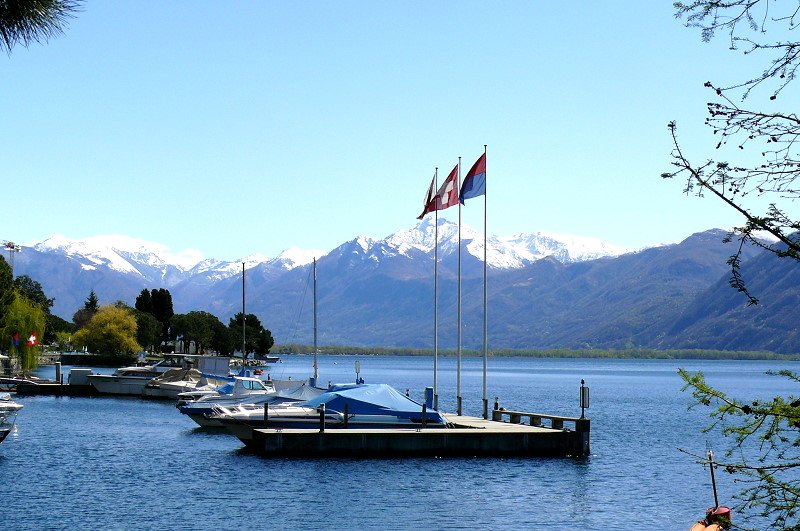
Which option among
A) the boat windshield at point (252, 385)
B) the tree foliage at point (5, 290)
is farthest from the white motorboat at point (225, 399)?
the tree foliage at point (5, 290)

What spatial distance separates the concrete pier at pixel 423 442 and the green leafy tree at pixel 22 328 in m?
61.1

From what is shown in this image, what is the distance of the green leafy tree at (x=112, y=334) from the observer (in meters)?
164

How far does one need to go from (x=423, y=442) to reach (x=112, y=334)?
4939 inches

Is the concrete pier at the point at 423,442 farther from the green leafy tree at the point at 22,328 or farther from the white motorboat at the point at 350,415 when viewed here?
the green leafy tree at the point at 22,328

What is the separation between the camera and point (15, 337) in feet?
331

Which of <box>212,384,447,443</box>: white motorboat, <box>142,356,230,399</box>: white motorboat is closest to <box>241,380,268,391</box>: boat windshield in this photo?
<box>212,384,447,443</box>: white motorboat

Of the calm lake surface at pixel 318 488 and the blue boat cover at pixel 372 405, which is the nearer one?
the calm lake surface at pixel 318 488

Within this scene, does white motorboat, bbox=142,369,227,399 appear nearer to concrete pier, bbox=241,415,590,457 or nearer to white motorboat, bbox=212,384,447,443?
white motorboat, bbox=212,384,447,443

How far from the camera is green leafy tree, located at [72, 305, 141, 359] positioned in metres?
164

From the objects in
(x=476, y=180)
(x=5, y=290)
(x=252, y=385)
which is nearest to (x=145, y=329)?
(x=5, y=290)

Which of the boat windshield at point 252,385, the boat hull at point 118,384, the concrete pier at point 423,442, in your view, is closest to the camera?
the concrete pier at point 423,442

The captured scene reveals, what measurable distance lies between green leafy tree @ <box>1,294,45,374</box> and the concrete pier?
201 ft

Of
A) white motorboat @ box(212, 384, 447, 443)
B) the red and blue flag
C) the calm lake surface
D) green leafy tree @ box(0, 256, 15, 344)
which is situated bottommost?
the calm lake surface

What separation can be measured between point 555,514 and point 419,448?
40.7ft
